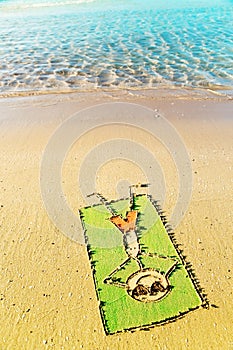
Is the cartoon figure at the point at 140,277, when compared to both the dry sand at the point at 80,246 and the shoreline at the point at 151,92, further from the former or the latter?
the shoreline at the point at 151,92

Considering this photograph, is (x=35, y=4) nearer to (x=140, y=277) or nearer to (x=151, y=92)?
(x=151, y=92)

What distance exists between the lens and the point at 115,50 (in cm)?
1282

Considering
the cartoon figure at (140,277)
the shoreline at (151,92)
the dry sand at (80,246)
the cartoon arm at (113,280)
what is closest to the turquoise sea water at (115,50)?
the shoreline at (151,92)

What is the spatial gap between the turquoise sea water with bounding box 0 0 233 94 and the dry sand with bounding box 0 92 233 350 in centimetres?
319

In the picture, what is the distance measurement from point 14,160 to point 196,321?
401 cm

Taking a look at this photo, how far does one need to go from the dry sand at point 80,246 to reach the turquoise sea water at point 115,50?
3190 millimetres

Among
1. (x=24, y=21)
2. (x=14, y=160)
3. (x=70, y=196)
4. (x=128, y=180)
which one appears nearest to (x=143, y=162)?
(x=128, y=180)

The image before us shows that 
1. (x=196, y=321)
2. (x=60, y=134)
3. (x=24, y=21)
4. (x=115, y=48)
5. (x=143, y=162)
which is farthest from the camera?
(x=24, y=21)

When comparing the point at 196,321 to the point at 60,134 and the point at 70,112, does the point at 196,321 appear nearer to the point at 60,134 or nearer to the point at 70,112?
the point at 60,134

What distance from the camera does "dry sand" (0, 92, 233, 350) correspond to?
3211 mm

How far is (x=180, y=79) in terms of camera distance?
10.1 m

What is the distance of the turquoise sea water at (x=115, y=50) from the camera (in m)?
10.1

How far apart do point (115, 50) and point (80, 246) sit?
10351mm

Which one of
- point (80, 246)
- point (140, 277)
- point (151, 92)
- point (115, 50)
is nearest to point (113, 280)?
point (140, 277)
